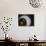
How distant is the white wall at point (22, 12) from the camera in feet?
12.6

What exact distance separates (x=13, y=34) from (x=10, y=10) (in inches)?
29.6

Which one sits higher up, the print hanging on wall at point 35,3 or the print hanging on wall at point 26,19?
the print hanging on wall at point 35,3

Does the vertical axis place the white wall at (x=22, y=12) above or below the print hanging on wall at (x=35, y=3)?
below

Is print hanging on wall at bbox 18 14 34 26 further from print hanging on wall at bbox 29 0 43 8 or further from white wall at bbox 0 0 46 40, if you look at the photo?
print hanging on wall at bbox 29 0 43 8

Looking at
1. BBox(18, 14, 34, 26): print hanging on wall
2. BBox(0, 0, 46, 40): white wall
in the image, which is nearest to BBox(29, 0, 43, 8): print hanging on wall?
BBox(0, 0, 46, 40): white wall

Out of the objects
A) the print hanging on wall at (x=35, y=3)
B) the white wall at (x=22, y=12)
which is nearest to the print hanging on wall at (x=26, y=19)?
the white wall at (x=22, y=12)

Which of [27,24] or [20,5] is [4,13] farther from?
[27,24]

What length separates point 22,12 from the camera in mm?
3891

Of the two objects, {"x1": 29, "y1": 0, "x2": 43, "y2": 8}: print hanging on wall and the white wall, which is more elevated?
{"x1": 29, "y1": 0, "x2": 43, "y2": 8}: print hanging on wall

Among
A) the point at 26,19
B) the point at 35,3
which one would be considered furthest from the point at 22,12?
the point at 35,3

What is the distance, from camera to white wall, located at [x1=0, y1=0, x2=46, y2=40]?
386cm

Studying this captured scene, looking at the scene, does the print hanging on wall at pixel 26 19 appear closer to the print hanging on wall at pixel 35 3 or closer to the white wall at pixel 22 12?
the white wall at pixel 22 12

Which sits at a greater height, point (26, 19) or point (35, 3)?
point (35, 3)

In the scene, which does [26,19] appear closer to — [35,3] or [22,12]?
[22,12]
